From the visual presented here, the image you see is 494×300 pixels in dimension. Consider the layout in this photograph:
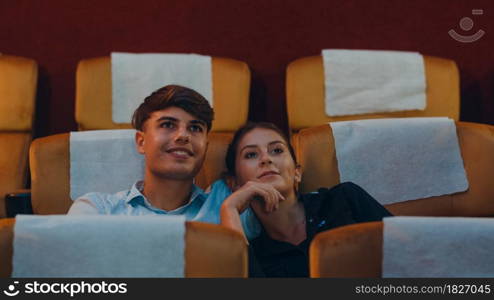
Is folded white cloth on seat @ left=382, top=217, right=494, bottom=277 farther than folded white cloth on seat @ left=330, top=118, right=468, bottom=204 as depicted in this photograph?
No

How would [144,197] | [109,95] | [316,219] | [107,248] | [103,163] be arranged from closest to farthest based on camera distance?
[107,248] < [316,219] < [144,197] < [103,163] < [109,95]

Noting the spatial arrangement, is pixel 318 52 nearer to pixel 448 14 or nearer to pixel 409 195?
pixel 448 14

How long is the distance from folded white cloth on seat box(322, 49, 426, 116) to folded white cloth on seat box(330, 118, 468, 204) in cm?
42

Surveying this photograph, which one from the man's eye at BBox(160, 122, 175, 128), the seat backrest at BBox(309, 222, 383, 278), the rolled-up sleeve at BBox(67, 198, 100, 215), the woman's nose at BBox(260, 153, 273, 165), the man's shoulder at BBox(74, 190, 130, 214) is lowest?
the seat backrest at BBox(309, 222, 383, 278)

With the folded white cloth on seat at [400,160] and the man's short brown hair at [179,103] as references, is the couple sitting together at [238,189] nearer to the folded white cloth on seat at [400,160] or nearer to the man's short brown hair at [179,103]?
the man's short brown hair at [179,103]

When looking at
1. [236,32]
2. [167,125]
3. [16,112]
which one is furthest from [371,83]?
[16,112]

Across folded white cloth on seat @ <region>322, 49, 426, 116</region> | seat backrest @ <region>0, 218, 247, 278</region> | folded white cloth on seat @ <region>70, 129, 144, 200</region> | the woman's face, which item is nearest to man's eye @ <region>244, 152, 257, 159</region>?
the woman's face

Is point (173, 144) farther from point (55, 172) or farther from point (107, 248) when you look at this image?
point (107, 248)

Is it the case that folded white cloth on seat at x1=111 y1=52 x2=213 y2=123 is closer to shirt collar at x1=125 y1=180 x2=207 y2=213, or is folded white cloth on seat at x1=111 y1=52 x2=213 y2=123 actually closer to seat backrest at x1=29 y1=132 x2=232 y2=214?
seat backrest at x1=29 y1=132 x2=232 y2=214

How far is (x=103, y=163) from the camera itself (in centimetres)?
196

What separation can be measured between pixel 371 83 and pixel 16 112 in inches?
50.9

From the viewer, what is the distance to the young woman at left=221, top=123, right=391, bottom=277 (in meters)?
1.66

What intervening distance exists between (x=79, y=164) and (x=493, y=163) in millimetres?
1229

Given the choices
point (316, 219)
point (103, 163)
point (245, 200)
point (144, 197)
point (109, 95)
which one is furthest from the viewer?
point (109, 95)
